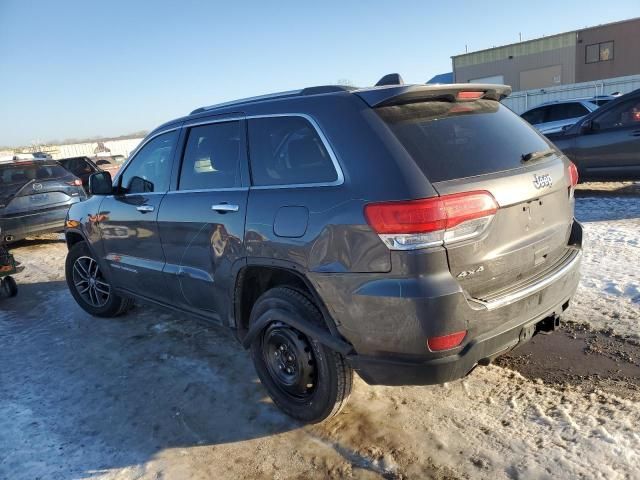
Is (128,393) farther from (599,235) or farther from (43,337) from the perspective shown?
(599,235)

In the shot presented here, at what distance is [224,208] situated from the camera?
3.16 meters

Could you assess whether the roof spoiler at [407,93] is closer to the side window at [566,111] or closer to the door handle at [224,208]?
the door handle at [224,208]

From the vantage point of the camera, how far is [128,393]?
11.6 feet

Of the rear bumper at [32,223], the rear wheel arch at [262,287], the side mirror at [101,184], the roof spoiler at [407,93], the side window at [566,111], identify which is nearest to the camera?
the roof spoiler at [407,93]

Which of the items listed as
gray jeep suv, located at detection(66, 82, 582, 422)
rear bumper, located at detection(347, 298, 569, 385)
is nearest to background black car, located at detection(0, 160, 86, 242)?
gray jeep suv, located at detection(66, 82, 582, 422)

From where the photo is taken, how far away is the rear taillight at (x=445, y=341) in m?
2.33

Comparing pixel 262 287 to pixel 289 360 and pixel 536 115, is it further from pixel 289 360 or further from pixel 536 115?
pixel 536 115

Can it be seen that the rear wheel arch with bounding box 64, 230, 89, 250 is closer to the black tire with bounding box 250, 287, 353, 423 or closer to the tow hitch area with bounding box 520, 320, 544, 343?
the black tire with bounding box 250, 287, 353, 423

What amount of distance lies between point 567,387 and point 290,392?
173cm

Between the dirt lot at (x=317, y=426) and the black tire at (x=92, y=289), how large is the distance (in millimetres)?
520

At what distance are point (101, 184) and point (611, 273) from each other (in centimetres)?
476

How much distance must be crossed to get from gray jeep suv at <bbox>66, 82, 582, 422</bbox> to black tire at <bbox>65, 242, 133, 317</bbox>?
164cm

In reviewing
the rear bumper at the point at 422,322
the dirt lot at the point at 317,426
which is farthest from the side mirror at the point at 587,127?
the rear bumper at the point at 422,322

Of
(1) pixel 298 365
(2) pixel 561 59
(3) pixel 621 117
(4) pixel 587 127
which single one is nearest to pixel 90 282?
(1) pixel 298 365
